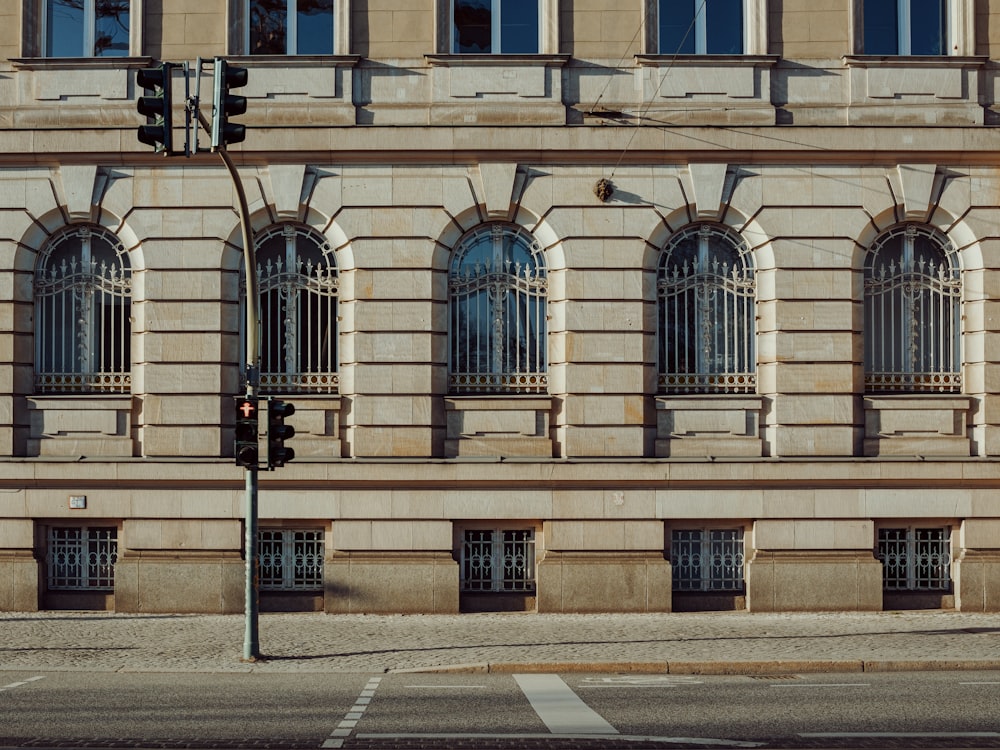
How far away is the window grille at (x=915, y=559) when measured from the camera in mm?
21594

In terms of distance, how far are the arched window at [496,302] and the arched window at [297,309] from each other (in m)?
1.90

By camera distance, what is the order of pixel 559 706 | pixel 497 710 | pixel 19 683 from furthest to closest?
pixel 19 683 → pixel 559 706 → pixel 497 710

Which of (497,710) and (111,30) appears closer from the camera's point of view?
(497,710)

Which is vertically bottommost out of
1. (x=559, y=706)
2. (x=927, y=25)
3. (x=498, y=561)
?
(x=559, y=706)

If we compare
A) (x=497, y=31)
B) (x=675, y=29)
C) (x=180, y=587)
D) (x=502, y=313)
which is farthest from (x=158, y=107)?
(x=675, y=29)

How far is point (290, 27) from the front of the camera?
21.6 metres

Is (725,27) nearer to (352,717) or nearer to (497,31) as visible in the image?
(497,31)

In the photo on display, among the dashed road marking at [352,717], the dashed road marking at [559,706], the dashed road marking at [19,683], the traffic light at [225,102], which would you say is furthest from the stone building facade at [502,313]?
the traffic light at [225,102]

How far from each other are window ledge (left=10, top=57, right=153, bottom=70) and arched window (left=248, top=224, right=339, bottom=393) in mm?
3150

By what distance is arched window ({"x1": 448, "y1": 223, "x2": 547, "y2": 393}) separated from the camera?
2170 centimetres

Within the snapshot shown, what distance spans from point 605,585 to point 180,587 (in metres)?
6.30

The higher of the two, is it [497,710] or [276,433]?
Answer: [276,433]

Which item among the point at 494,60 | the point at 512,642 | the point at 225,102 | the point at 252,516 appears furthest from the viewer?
the point at 494,60

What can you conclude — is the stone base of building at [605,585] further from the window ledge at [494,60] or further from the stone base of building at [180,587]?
the window ledge at [494,60]
